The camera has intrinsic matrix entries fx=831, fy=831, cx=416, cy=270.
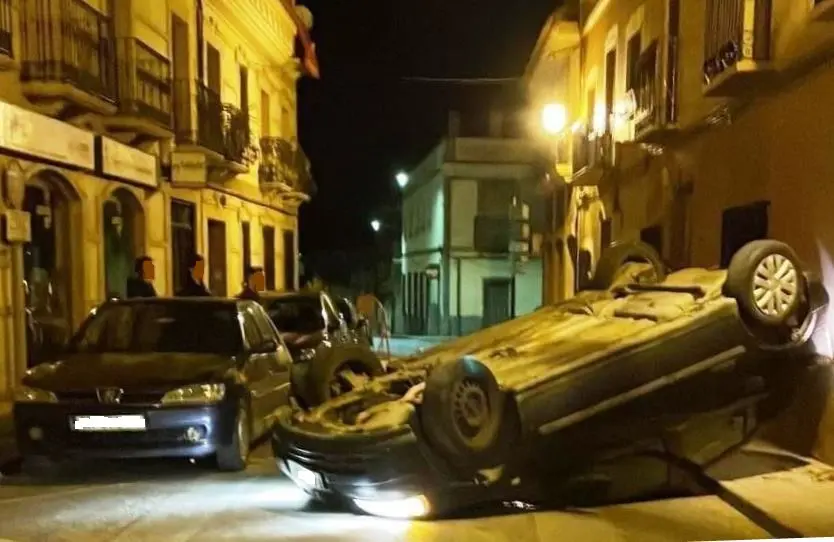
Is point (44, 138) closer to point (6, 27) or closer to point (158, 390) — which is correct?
point (6, 27)

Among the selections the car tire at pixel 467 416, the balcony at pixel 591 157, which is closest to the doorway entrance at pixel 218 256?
the balcony at pixel 591 157

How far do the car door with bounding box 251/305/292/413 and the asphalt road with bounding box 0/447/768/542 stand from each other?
1.50 meters

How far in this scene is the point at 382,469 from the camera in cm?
550

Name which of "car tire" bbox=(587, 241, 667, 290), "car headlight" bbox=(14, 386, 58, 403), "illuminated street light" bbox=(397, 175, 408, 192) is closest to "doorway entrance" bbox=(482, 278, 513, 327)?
"illuminated street light" bbox=(397, 175, 408, 192)

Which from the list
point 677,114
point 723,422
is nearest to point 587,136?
point 677,114

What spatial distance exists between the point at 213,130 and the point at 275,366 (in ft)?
31.7

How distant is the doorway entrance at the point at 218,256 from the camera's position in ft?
62.4

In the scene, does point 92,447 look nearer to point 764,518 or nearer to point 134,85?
point 764,518

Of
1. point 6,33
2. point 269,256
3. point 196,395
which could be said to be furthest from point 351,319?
point 269,256

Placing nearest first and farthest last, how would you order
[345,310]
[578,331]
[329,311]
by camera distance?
[578,331], [329,311], [345,310]

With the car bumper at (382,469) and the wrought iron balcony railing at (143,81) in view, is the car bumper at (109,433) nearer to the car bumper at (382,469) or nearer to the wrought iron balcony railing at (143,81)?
the car bumper at (382,469)

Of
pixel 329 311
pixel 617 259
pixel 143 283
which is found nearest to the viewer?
pixel 617 259

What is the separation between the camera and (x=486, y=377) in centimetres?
566

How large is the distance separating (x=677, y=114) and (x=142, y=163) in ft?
29.3
